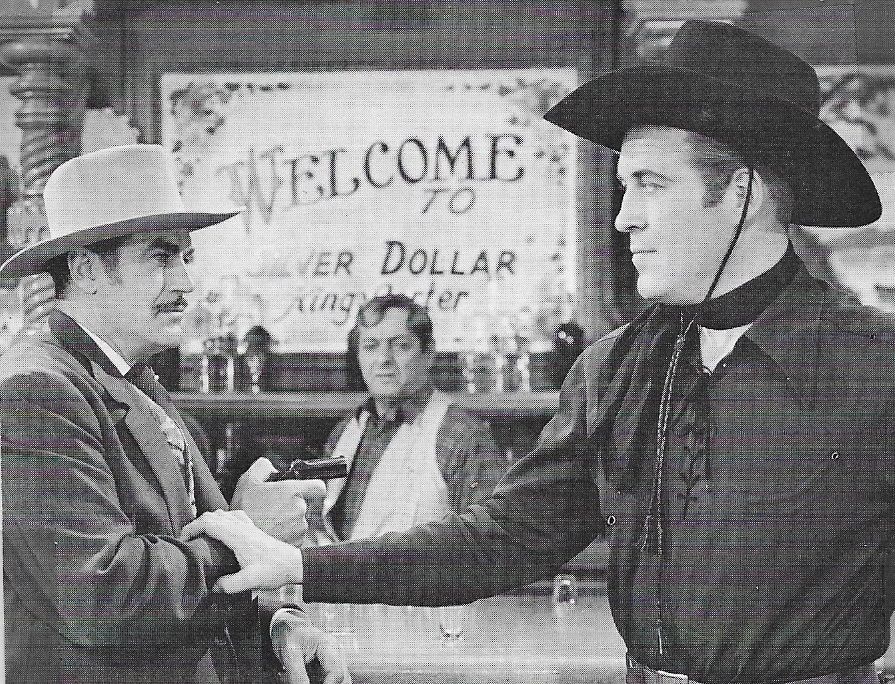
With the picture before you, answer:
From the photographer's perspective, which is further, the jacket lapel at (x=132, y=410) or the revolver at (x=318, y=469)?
the revolver at (x=318, y=469)

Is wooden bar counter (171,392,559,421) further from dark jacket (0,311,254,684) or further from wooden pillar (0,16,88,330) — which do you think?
wooden pillar (0,16,88,330)

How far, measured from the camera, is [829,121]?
77.7 inches

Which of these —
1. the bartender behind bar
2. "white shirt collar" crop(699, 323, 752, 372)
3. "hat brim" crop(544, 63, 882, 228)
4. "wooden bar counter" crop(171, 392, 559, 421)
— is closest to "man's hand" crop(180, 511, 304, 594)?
the bartender behind bar

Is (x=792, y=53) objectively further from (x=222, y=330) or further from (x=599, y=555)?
(x=222, y=330)

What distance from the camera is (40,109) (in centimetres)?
210

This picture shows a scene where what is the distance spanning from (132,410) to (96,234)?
0.36 metres

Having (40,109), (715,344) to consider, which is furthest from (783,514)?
(40,109)

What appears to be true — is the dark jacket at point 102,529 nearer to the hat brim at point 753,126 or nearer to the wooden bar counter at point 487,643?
the wooden bar counter at point 487,643

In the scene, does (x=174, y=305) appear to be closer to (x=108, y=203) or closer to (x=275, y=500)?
(x=108, y=203)

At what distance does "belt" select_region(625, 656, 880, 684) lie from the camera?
1.83 metres

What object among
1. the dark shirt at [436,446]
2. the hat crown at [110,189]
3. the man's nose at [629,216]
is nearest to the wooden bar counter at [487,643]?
the dark shirt at [436,446]

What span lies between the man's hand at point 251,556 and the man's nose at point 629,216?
92 centimetres

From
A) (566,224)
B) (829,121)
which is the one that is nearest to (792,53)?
(829,121)

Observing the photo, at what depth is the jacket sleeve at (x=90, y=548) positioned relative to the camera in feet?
6.23
